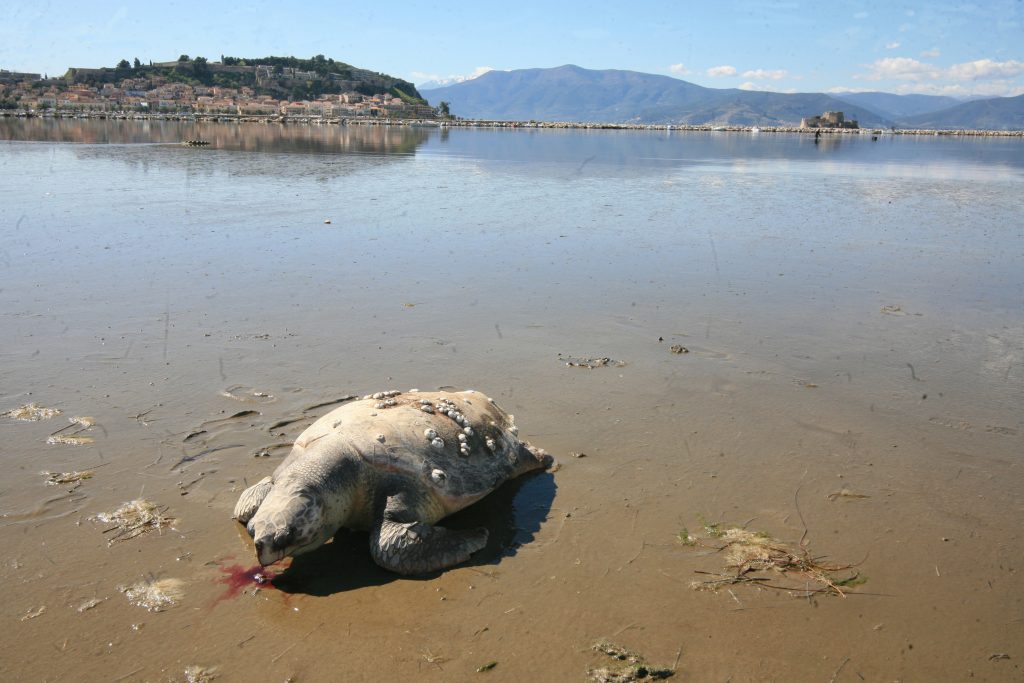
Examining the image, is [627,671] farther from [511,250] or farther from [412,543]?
[511,250]

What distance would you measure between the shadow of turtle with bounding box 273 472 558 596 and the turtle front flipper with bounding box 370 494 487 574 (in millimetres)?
83

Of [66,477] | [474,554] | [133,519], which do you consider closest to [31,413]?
[66,477]

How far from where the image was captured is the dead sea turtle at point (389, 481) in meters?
5.75

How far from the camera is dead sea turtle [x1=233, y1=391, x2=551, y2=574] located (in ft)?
18.9

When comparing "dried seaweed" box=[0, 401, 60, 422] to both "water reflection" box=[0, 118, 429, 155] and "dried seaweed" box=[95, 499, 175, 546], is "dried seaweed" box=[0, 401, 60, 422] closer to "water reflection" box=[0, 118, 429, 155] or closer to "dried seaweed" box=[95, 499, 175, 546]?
"dried seaweed" box=[95, 499, 175, 546]

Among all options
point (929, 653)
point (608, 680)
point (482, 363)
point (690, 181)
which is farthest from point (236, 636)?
point (690, 181)

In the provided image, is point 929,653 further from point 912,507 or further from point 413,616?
point 413,616

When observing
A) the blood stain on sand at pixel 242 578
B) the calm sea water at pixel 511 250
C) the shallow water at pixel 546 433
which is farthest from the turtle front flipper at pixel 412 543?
the calm sea water at pixel 511 250

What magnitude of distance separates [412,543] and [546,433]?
9.50 ft

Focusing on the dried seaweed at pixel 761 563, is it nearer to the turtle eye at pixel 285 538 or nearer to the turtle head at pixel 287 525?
the turtle head at pixel 287 525

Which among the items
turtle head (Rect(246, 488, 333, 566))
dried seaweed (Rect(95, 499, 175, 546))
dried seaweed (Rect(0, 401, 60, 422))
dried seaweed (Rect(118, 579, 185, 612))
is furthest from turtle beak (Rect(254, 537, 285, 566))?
dried seaweed (Rect(0, 401, 60, 422))

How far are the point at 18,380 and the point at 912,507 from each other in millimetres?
10763

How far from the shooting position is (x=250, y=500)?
634cm

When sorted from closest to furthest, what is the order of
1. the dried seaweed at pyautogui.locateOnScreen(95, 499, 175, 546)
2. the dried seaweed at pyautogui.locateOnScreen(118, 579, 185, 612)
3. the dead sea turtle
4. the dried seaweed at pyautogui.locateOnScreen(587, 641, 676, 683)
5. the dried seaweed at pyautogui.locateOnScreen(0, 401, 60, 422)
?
the dried seaweed at pyautogui.locateOnScreen(587, 641, 676, 683), the dried seaweed at pyautogui.locateOnScreen(118, 579, 185, 612), the dead sea turtle, the dried seaweed at pyautogui.locateOnScreen(95, 499, 175, 546), the dried seaweed at pyautogui.locateOnScreen(0, 401, 60, 422)
